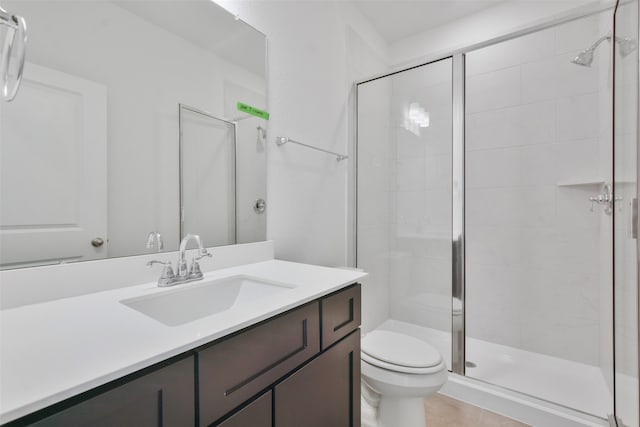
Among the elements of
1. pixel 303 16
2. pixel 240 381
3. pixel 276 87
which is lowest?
pixel 240 381

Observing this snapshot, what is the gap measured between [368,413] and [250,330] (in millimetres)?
1228

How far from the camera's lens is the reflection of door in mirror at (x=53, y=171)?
2.42 ft

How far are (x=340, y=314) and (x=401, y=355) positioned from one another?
0.53 metres

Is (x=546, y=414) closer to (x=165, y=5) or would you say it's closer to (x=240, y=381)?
(x=240, y=381)

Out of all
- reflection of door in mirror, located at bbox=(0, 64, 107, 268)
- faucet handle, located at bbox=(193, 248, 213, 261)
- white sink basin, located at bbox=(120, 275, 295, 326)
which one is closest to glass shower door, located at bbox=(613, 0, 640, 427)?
white sink basin, located at bbox=(120, 275, 295, 326)

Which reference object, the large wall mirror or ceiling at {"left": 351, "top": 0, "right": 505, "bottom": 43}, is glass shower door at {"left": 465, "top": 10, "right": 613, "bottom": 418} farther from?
the large wall mirror

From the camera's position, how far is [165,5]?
1.06 meters

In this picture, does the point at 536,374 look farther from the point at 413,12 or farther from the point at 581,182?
the point at 413,12

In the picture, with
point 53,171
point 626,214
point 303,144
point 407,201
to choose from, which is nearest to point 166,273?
point 53,171

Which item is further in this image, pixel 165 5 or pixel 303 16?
pixel 303 16

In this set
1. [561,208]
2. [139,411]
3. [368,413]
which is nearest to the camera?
[139,411]

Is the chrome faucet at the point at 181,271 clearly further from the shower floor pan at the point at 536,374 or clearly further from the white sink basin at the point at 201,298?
the shower floor pan at the point at 536,374

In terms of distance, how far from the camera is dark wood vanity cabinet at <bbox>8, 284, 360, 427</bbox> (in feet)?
1.48

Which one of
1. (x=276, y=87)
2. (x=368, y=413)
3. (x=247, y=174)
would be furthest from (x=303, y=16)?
(x=368, y=413)
